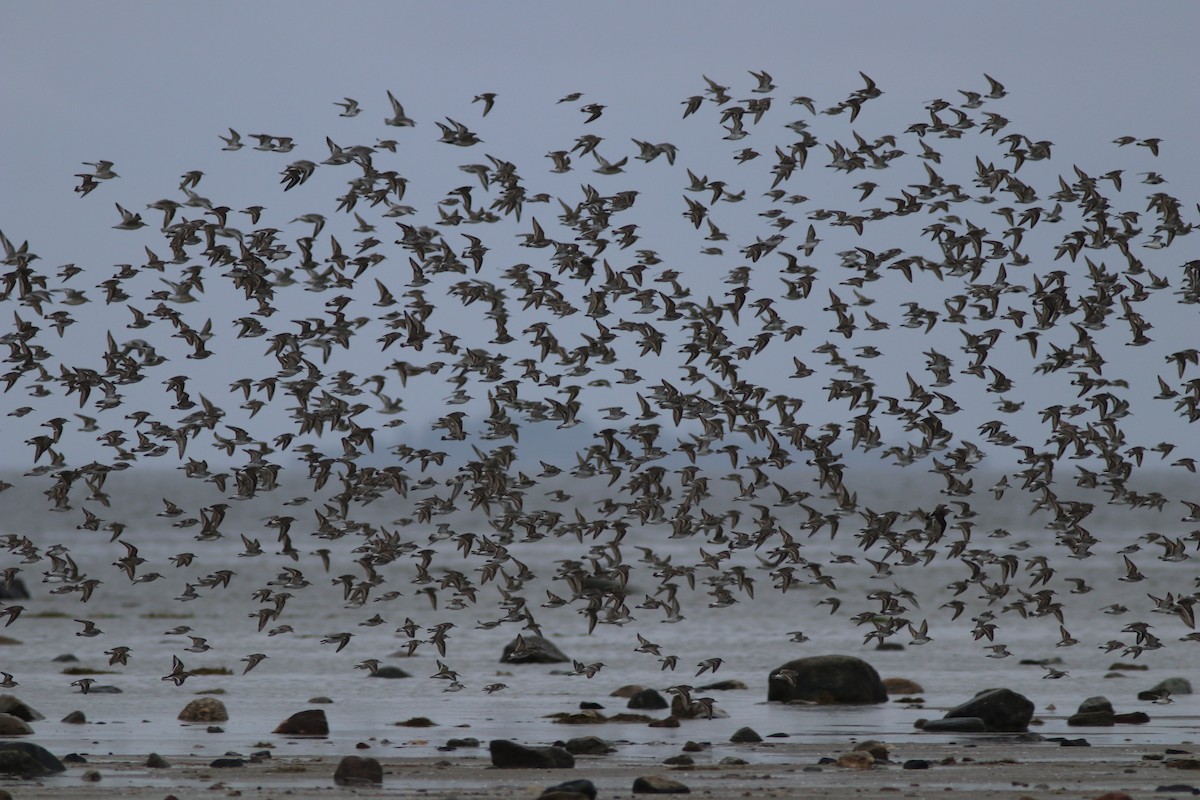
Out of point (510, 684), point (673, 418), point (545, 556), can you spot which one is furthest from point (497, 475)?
point (545, 556)

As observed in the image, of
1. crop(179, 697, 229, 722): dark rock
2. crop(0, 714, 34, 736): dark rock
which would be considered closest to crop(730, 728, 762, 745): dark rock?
crop(179, 697, 229, 722): dark rock

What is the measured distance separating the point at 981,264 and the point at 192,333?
15370mm

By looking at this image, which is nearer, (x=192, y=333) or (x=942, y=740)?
(x=942, y=740)

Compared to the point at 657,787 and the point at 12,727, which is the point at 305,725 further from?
the point at 657,787

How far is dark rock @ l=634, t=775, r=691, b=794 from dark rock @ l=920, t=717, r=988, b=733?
8241 millimetres

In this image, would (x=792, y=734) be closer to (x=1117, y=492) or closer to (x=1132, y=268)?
(x=1117, y=492)

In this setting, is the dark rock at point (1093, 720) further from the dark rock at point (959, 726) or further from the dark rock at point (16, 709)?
the dark rock at point (16, 709)

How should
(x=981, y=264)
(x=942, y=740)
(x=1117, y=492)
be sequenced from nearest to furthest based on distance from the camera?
(x=942, y=740) < (x=1117, y=492) < (x=981, y=264)

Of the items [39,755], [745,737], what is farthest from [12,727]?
[745,737]

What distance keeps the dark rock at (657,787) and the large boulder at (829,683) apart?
1182 centimetres

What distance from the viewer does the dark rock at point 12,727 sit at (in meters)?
24.3

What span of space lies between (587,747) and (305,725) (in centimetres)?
521

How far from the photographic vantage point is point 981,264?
30.7 metres

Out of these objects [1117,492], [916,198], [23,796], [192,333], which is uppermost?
[916,198]
